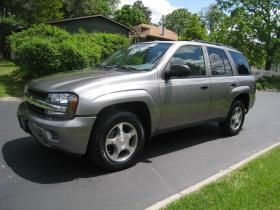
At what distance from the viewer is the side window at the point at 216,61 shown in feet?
21.1

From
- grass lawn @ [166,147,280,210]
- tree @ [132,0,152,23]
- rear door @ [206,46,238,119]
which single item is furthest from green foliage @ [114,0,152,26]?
grass lawn @ [166,147,280,210]

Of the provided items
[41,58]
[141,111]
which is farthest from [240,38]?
[141,111]

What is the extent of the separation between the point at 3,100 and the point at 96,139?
6.27 metres

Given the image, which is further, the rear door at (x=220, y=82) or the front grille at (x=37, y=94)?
the rear door at (x=220, y=82)

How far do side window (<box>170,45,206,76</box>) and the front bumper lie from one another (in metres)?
1.87

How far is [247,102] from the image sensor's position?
7602mm

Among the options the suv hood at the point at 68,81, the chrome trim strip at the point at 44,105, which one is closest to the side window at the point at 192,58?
the suv hood at the point at 68,81

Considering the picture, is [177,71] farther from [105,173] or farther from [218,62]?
[105,173]

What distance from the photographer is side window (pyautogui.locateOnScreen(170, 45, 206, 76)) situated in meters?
5.66

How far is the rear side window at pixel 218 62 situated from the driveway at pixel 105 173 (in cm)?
134

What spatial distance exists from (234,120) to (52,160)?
12.7 ft

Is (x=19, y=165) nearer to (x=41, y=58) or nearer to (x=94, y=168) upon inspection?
(x=94, y=168)

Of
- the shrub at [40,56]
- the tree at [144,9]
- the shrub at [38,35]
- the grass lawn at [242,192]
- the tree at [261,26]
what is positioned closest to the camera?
the grass lawn at [242,192]

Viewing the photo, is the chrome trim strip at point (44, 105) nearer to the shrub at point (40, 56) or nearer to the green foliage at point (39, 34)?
the shrub at point (40, 56)
